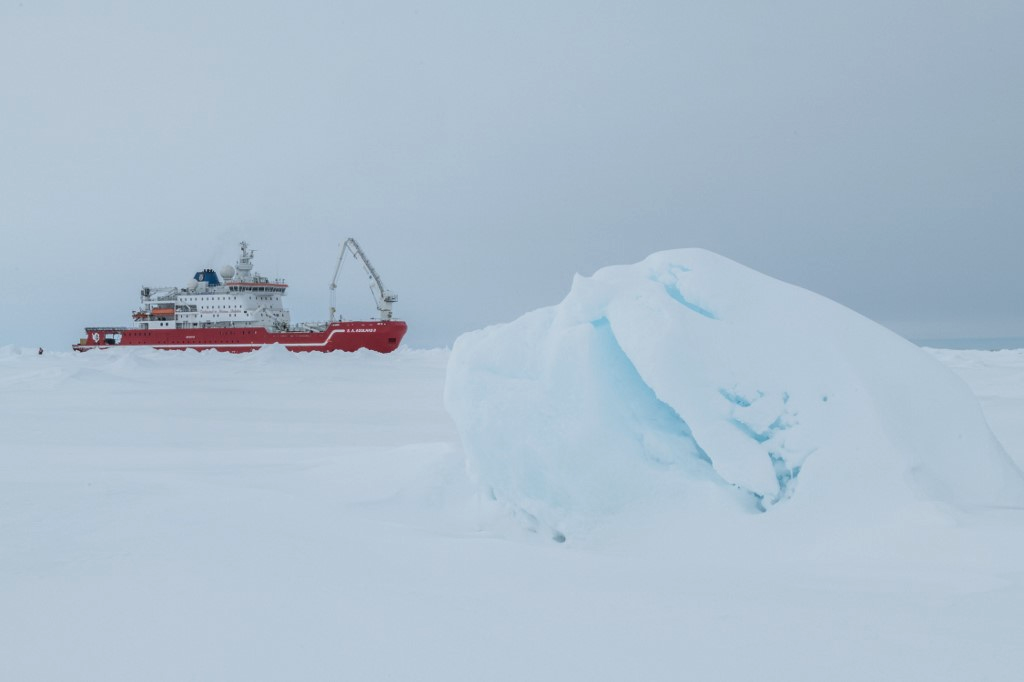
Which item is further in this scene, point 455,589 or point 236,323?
point 236,323

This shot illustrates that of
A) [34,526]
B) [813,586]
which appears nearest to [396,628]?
[813,586]

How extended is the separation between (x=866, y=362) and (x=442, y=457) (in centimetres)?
384

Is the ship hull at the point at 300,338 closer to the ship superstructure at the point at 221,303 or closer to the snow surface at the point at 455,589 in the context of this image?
the ship superstructure at the point at 221,303

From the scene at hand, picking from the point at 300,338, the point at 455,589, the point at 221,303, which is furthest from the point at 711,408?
the point at 221,303

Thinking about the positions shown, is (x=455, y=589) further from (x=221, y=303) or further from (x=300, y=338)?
(x=221, y=303)

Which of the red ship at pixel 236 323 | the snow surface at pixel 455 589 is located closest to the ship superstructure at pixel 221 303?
the red ship at pixel 236 323

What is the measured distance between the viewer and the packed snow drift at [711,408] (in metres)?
4.73

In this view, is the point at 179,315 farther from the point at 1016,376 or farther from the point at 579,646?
the point at 579,646

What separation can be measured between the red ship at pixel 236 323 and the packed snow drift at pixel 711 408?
39.0 m

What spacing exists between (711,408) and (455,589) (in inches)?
85.3

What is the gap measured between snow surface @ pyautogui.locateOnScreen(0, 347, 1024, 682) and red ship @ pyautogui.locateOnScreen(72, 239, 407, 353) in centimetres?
3749

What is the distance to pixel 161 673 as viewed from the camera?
2.88 metres

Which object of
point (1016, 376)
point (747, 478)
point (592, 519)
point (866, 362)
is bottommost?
point (1016, 376)

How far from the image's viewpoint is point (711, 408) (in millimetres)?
4945
